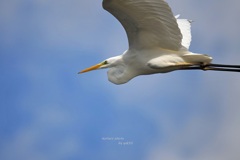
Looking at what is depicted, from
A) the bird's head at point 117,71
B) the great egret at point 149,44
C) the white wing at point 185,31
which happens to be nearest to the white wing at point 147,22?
the great egret at point 149,44

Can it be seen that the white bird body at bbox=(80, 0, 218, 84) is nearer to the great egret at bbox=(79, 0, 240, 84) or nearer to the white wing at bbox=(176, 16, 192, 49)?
the great egret at bbox=(79, 0, 240, 84)

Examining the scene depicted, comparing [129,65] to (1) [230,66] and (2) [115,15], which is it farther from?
(1) [230,66]

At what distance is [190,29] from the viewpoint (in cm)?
1248

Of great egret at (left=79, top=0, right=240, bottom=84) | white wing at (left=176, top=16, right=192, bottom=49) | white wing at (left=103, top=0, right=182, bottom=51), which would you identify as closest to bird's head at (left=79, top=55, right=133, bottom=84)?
great egret at (left=79, top=0, right=240, bottom=84)

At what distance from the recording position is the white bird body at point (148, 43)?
9.60 metres

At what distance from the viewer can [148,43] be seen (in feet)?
33.9

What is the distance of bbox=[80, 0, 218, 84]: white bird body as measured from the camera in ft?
31.5

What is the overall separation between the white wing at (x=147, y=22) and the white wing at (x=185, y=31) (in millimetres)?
1359

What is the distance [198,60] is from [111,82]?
1.79m

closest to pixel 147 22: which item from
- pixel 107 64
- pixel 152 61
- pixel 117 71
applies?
pixel 152 61

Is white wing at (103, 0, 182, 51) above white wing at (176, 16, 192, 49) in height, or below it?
above

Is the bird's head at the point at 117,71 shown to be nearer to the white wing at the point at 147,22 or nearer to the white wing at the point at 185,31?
the white wing at the point at 147,22

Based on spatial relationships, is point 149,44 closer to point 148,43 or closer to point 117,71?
point 148,43

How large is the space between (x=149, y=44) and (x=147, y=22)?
55 cm
